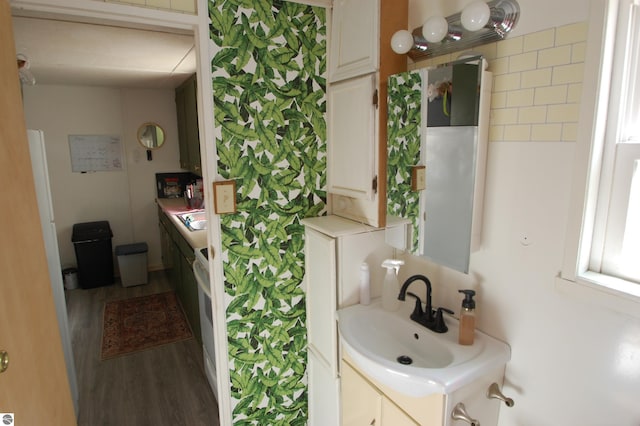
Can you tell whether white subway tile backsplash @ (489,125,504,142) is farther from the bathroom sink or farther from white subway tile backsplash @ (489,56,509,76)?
the bathroom sink

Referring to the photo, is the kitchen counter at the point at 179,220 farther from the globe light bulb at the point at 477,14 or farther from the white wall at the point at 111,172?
the globe light bulb at the point at 477,14

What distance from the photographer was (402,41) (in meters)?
1.34

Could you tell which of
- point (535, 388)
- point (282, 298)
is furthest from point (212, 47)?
point (535, 388)

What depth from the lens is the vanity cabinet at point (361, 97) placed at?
4.75 feet

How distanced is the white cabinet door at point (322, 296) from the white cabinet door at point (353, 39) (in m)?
0.72

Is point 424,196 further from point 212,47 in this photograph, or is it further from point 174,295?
point 174,295

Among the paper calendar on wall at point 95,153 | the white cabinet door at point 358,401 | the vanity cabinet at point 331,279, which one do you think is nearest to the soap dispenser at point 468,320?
the white cabinet door at point 358,401

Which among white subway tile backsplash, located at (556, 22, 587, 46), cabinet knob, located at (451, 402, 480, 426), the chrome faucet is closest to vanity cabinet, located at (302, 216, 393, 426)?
the chrome faucet

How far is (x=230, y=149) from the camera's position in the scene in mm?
1590

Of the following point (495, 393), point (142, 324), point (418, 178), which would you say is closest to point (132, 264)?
point (142, 324)

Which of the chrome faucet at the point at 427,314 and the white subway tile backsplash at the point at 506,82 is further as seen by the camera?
the chrome faucet at the point at 427,314

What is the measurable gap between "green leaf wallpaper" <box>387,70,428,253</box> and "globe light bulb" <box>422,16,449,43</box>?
16 centimetres

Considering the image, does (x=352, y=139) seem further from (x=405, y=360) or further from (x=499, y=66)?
(x=405, y=360)

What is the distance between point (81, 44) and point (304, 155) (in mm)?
1691
